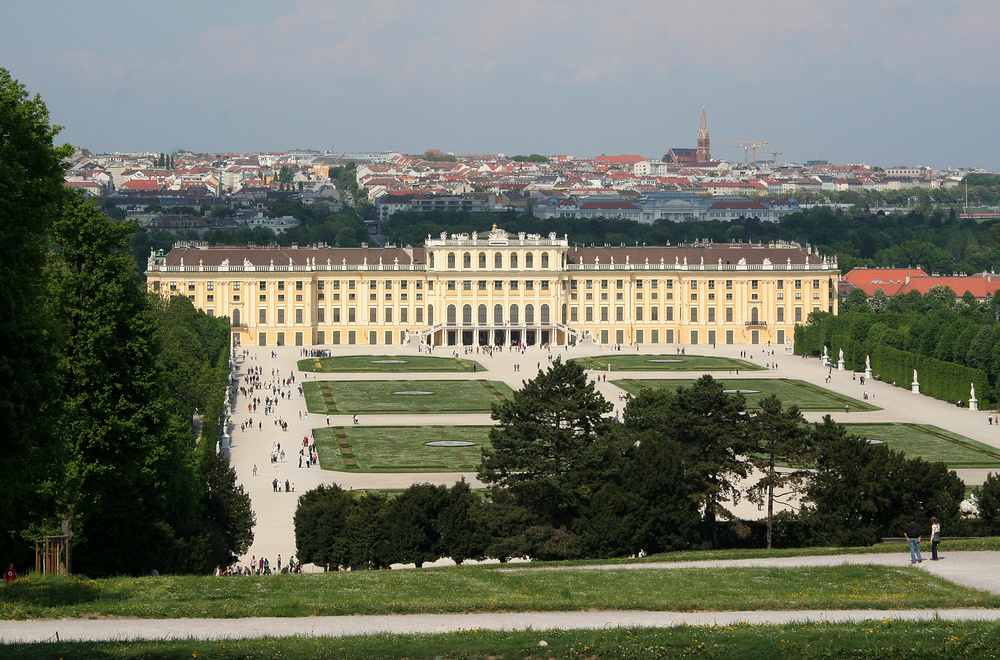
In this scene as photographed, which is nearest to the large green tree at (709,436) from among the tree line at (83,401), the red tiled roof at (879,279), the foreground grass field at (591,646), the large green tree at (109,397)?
the tree line at (83,401)

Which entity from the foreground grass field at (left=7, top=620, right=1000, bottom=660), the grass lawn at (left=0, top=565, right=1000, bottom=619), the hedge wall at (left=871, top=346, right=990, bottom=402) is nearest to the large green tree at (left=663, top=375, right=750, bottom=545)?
the grass lawn at (left=0, top=565, right=1000, bottom=619)

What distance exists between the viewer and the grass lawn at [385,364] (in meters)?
89.3

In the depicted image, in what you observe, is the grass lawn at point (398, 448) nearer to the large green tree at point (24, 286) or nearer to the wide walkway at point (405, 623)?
the large green tree at point (24, 286)

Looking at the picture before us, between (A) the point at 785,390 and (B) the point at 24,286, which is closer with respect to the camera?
(B) the point at 24,286

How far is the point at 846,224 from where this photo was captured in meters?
182

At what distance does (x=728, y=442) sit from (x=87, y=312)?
1729 cm

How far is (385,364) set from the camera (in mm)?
92062

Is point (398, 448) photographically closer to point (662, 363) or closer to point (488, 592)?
point (488, 592)

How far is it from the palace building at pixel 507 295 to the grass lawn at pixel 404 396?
2434 cm

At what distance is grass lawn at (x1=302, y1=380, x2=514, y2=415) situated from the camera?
70.4 m

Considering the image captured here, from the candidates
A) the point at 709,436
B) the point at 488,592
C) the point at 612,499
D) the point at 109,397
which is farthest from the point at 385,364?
the point at 488,592

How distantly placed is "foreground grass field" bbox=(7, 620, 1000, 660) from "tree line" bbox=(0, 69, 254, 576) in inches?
229

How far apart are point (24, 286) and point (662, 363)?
70.8 meters

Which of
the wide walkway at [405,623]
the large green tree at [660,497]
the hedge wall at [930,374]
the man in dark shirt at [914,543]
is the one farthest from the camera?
the hedge wall at [930,374]
